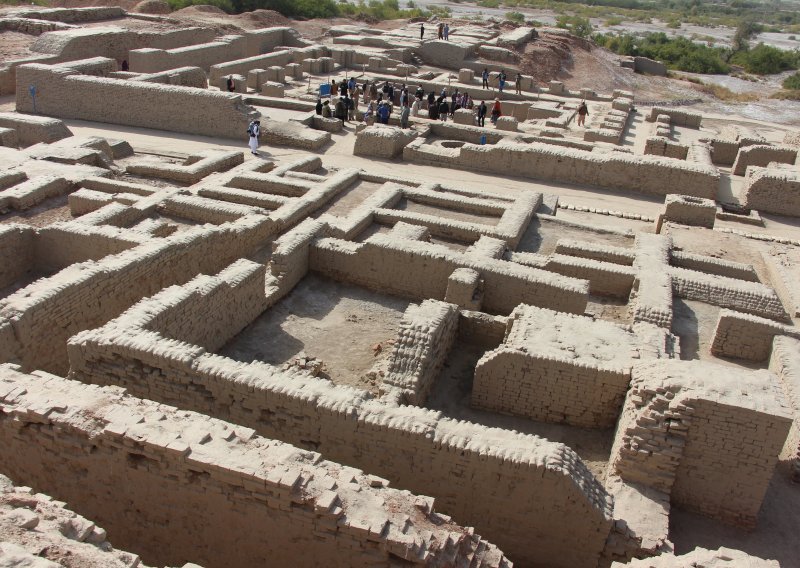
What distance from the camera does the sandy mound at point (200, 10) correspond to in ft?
113

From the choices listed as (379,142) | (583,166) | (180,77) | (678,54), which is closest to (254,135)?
(379,142)

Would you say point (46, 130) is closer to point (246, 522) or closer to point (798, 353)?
point (246, 522)

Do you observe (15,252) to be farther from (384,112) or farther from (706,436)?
(384,112)

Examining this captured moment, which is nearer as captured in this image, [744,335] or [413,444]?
[413,444]

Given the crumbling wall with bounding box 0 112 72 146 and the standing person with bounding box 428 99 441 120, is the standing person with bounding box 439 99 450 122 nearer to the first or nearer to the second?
the standing person with bounding box 428 99 441 120

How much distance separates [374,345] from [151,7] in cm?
3103

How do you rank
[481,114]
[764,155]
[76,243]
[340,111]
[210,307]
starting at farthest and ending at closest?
1. [481,114]
2. [340,111]
3. [764,155]
4. [76,243]
5. [210,307]

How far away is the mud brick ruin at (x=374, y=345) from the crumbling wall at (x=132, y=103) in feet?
0.24

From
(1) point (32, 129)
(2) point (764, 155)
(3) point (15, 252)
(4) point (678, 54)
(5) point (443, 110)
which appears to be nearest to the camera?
(3) point (15, 252)

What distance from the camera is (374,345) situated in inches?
368

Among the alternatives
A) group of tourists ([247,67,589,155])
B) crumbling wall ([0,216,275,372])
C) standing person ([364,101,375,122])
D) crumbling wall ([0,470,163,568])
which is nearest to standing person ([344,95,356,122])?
group of tourists ([247,67,589,155])

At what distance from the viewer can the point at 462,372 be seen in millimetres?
8984

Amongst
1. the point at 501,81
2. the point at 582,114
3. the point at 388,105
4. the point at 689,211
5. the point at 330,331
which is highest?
the point at 501,81

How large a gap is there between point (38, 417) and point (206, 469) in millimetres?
1543
